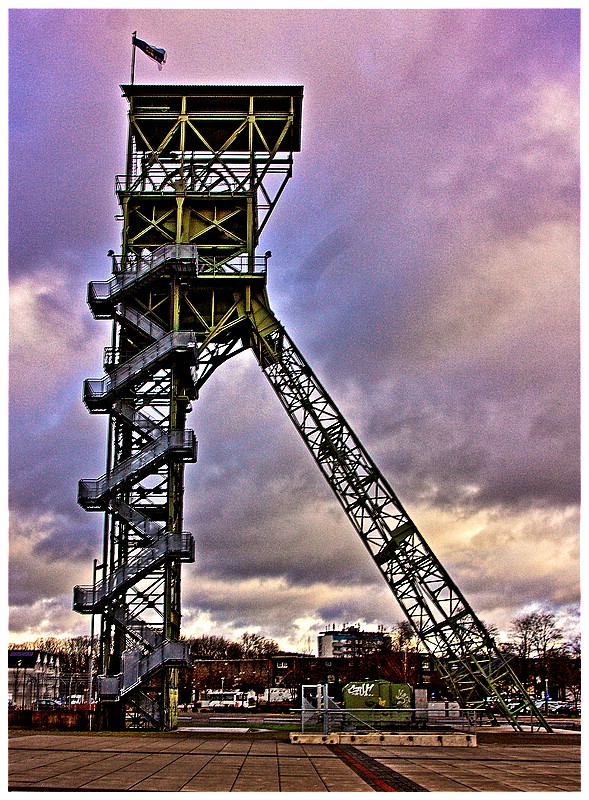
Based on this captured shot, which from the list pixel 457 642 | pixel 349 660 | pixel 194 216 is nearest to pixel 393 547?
pixel 457 642

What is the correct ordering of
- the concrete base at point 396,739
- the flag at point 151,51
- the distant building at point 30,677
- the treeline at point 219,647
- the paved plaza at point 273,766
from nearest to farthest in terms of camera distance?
the paved plaza at point 273,766 → the concrete base at point 396,739 → the flag at point 151,51 → the distant building at point 30,677 → the treeline at point 219,647

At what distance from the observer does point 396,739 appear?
31812mm

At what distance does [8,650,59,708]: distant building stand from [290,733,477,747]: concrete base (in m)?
36.9

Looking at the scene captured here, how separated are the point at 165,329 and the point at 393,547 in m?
14.9

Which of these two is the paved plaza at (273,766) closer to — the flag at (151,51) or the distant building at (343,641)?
the flag at (151,51)

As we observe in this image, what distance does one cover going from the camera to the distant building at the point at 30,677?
76250mm

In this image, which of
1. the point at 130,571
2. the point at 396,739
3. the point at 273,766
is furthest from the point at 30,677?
the point at 273,766

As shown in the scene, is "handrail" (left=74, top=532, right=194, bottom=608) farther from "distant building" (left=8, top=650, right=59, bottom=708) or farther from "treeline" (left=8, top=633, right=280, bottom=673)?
"treeline" (left=8, top=633, right=280, bottom=673)

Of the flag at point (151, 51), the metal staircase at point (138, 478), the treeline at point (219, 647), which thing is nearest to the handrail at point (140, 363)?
the metal staircase at point (138, 478)

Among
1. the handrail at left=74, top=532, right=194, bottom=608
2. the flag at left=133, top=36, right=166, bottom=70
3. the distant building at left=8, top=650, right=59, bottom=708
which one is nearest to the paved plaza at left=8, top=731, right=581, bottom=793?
the handrail at left=74, top=532, right=194, bottom=608

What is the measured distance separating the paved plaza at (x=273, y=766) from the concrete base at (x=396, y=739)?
Result: 70cm

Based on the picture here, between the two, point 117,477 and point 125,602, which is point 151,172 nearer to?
point 117,477

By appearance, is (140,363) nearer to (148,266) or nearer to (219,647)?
(148,266)

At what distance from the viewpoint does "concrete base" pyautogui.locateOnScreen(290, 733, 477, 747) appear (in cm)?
3156
